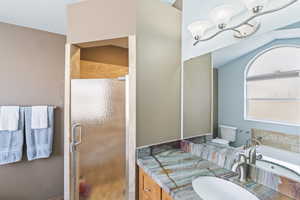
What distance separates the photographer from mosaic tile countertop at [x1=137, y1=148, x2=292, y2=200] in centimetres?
89

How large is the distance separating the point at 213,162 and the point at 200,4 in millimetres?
1499

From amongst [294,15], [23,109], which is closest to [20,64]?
[23,109]

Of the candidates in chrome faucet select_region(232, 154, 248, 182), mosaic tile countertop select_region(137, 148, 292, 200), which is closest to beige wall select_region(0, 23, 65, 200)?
mosaic tile countertop select_region(137, 148, 292, 200)

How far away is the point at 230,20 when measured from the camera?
124cm

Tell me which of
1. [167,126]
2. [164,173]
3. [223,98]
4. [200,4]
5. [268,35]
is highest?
[200,4]

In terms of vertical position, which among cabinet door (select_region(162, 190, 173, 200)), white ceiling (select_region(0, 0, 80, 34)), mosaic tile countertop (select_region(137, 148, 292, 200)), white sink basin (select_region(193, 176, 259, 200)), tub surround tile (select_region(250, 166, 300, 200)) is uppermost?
white ceiling (select_region(0, 0, 80, 34))

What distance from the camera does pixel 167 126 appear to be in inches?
64.9

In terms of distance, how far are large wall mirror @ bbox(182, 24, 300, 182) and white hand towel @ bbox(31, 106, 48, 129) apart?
6.41 feet

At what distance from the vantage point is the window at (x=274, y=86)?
91cm

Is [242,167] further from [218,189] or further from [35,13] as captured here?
[35,13]

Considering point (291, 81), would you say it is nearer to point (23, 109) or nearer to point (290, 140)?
point (290, 140)

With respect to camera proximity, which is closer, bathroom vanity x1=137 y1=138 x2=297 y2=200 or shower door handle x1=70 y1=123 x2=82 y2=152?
bathroom vanity x1=137 y1=138 x2=297 y2=200

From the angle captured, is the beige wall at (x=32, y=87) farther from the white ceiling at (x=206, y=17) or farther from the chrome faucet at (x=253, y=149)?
the chrome faucet at (x=253, y=149)

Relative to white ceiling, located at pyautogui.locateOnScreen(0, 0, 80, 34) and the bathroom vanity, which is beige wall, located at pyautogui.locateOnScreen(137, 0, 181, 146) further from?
white ceiling, located at pyautogui.locateOnScreen(0, 0, 80, 34)
